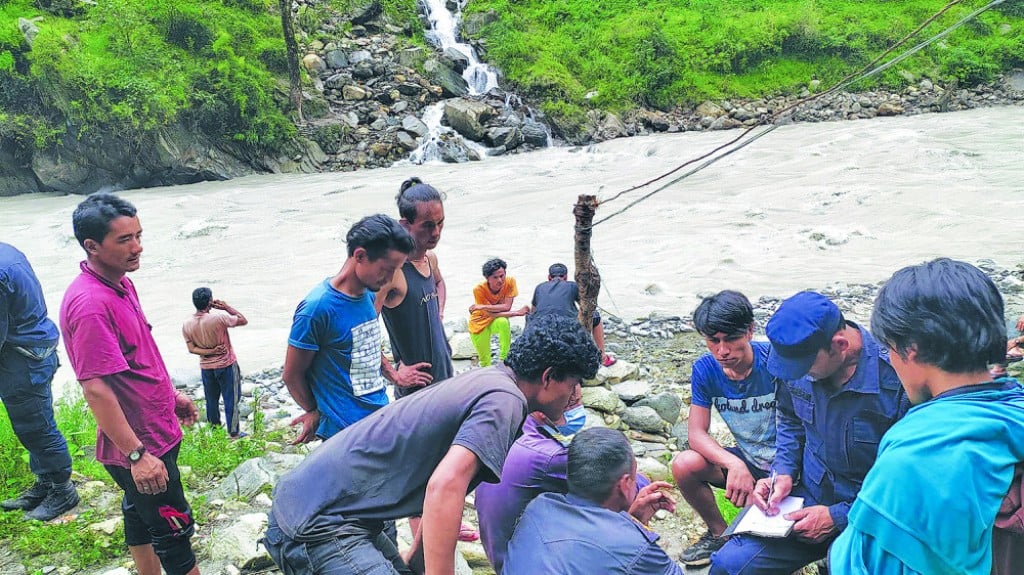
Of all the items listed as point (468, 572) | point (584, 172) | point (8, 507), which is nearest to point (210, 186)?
point (584, 172)

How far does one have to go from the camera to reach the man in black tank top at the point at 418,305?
342 cm

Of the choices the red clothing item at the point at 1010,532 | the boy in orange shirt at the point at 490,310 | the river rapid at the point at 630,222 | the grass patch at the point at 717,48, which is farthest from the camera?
the grass patch at the point at 717,48

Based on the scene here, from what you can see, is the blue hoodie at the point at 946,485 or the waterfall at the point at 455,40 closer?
the blue hoodie at the point at 946,485

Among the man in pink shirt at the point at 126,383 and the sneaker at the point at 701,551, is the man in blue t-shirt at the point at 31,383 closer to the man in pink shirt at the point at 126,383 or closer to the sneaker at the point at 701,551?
the man in pink shirt at the point at 126,383

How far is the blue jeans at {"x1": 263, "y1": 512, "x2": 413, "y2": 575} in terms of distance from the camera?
1944 mm

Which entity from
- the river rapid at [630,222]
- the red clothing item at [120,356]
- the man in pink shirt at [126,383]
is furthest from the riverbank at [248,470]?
the river rapid at [630,222]

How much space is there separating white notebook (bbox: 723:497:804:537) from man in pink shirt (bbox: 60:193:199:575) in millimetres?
2272

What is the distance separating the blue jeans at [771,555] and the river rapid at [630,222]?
19.2 ft

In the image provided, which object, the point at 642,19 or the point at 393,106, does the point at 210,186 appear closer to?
the point at 393,106

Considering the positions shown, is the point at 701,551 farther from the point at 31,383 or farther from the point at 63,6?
the point at 63,6

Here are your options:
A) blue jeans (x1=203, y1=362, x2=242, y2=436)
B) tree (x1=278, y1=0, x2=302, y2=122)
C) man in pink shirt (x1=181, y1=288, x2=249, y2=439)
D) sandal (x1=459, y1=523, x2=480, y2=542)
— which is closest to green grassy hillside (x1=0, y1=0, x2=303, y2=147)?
tree (x1=278, y1=0, x2=302, y2=122)

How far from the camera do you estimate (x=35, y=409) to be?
3.66 m

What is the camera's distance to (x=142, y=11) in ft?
68.7

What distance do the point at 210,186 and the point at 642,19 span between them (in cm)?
1884
